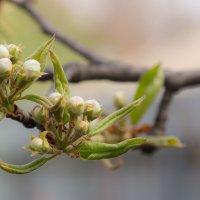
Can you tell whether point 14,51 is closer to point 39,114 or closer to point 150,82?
point 39,114

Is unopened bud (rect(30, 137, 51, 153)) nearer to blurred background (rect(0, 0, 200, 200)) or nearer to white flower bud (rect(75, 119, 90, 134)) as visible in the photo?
white flower bud (rect(75, 119, 90, 134))

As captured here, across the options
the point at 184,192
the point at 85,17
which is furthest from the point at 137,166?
the point at 85,17

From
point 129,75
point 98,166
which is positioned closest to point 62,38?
point 129,75

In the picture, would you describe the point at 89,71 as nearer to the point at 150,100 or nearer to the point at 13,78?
the point at 150,100

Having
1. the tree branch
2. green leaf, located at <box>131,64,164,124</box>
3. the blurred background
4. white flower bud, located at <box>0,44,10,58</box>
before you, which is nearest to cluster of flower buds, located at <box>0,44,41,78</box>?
white flower bud, located at <box>0,44,10,58</box>

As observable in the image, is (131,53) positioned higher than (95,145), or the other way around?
(131,53)

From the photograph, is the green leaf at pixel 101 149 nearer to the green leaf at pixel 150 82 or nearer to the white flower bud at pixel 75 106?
the white flower bud at pixel 75 106
